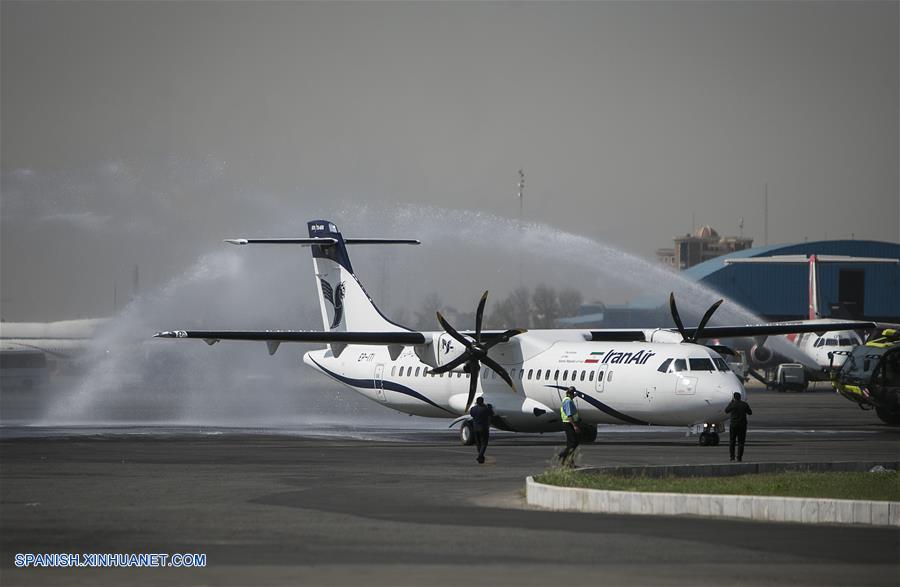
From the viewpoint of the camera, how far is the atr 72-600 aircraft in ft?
108

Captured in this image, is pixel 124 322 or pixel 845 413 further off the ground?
pixel 124 322

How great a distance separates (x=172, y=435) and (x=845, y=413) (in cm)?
2929

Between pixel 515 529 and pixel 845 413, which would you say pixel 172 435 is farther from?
pixel 845 413

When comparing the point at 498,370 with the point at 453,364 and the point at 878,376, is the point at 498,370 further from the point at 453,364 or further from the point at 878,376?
the point at 878,376

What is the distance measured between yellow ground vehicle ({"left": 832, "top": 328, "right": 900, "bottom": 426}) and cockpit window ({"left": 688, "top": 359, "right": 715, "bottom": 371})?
13.2m

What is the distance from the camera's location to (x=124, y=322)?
2025 inches

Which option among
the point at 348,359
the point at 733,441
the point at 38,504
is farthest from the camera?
the point at 348,359

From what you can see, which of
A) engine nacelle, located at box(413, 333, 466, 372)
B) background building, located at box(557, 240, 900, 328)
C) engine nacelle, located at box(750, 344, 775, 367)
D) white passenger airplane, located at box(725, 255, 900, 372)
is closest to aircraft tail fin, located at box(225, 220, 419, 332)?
engine nacelle, located at box(413, 333, 466, 372)

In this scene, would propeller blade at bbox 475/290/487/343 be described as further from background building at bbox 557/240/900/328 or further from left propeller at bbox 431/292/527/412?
background building at bbox 557/240/900/328

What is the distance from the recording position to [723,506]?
699 inches

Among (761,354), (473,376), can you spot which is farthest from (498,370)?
(761,354)

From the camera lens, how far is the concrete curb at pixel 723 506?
56.3ft

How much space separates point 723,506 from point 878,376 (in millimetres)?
28161

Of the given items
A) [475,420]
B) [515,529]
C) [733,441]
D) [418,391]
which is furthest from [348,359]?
[515,529]
